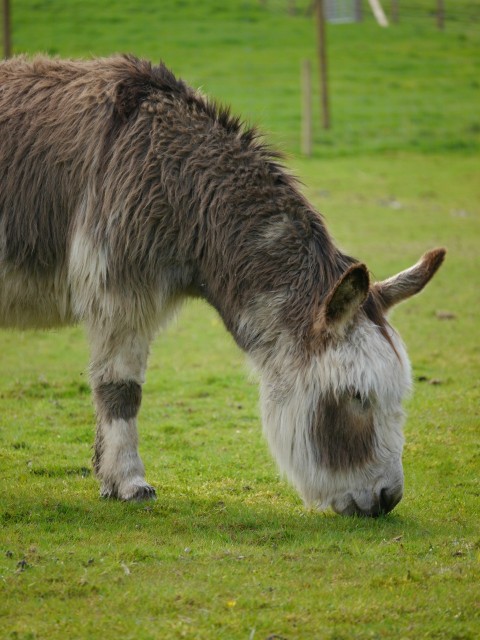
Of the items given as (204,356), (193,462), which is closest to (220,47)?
(204,356)

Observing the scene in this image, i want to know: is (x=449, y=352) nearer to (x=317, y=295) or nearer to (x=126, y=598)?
(x=317, y=295)

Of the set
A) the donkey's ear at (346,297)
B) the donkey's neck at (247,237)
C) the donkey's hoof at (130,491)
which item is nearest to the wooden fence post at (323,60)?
the donkey's neck at (247,237)

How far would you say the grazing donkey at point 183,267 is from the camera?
17.9 ft

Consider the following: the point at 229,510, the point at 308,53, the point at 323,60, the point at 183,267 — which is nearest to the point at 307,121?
the point at 323,60

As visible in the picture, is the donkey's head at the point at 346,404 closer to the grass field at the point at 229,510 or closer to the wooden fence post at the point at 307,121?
the grass field at the point at 229,510

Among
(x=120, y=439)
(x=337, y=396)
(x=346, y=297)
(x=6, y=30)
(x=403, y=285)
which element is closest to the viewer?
(x=346, y=297)

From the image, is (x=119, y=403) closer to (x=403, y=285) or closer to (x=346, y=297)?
(x=346, y=297)

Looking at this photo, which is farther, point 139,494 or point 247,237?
point 139,494

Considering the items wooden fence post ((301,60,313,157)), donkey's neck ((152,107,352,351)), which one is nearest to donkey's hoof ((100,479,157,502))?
donkey's neck ((152,107,352,351))

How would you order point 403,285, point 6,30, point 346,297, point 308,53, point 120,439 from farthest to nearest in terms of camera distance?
point 308,53, point 6,30, point 120,439, point 403,285, point 346,297

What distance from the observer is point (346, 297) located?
5.25 metres

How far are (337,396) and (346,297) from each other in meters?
0.58

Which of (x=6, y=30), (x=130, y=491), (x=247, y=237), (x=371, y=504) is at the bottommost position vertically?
(x=130, y=491)

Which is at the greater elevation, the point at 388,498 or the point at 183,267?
the point at 183,267
